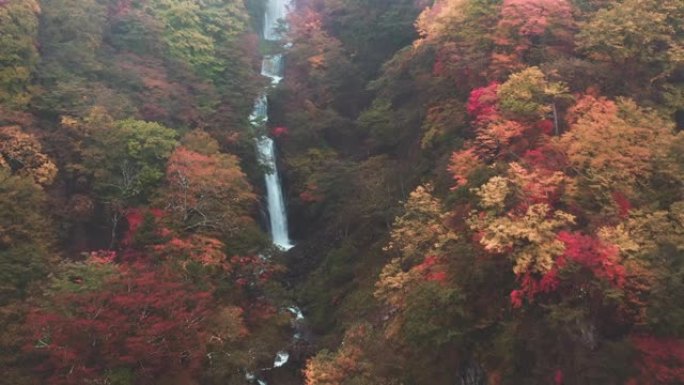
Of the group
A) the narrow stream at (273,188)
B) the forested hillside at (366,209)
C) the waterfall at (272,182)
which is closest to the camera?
the forested hillside at (366,209)

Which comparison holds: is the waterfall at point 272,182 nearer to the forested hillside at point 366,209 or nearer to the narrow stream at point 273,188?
the narrow stream at point 273,188

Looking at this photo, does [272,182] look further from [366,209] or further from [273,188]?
[366,209]

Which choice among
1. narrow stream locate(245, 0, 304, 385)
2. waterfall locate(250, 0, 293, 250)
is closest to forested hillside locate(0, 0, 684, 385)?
narrow stream locate(245, 0, 304, 385)

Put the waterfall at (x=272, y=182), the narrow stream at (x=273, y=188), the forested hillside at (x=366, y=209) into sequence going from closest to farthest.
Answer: the forested hillside at (x=366, y=209) < the narrow stream at (x=273, y=188) < the waterfall at (x=272, y=182)

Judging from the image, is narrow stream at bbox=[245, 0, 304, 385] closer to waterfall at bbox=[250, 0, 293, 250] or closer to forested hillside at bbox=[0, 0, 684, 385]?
waterfall at bbox=[250, 0, 293, 250]

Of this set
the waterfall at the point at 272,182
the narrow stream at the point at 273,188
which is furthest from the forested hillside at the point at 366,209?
the waterfall at the point at 272,182

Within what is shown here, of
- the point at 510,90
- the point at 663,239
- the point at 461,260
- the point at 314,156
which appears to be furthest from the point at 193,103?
the point at 663,239

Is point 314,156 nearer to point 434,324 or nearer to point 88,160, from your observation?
point 88,160

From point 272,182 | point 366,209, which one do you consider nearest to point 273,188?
point 272,182
